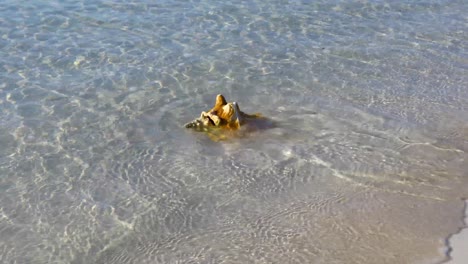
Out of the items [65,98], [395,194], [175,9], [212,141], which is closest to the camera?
[395,194]

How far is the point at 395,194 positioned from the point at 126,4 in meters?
7.25

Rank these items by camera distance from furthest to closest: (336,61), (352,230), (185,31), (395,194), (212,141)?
(185,31) < (336,61) < (212,141) < (395,194) < (352,230)

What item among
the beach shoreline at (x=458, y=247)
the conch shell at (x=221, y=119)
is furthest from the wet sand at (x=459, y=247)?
the conch shell at (x=221, y=119)

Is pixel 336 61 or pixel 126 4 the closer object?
pixel 336 61

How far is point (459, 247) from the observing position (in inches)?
189

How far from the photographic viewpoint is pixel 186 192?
5.73 m

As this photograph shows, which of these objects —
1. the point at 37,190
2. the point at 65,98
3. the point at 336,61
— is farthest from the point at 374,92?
the point at 37,190

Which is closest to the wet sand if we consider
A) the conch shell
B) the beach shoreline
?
the beach shoreline

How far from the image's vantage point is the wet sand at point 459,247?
4.64 meters

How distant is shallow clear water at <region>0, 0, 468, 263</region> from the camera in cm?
506

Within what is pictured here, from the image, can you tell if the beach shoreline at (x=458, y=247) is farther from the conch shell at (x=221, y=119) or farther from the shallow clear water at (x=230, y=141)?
the conch shell at (x=221, y=119)

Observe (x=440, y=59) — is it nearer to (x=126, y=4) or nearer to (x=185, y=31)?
(x=185, y=31)

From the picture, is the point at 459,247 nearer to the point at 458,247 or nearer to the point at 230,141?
the point at 458,247

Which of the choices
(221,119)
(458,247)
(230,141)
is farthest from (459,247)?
(221,119)
